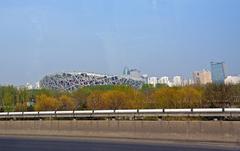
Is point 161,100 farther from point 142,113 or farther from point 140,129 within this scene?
point 140,129

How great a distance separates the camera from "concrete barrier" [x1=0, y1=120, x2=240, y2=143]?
35625 millimetres

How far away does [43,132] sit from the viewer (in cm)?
5206

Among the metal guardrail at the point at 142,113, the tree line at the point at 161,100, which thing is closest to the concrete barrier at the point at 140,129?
the metal guardrail at the point at 142,113

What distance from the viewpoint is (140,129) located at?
4162 centimetres

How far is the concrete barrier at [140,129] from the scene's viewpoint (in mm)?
35625

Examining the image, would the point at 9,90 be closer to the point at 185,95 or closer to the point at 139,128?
the point at 185,95

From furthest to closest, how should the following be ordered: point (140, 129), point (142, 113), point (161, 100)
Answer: point (161, 100), point (142, 113), point (140, 129)

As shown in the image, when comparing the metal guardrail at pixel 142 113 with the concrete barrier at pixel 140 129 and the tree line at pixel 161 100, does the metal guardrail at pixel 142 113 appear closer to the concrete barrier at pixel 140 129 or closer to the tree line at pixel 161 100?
the concrete barrier at pixel 140 129

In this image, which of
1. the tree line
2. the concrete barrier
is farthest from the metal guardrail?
the tree line

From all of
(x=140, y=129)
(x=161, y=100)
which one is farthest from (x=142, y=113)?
(x=161, y=100)

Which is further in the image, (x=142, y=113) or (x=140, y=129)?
(x=142, y=113)

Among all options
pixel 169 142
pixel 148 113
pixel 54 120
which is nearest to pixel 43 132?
pixel 54 120

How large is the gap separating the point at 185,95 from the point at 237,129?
158 feet

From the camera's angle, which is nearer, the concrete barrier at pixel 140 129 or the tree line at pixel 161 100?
the concrete barrier at pixel 140 129
